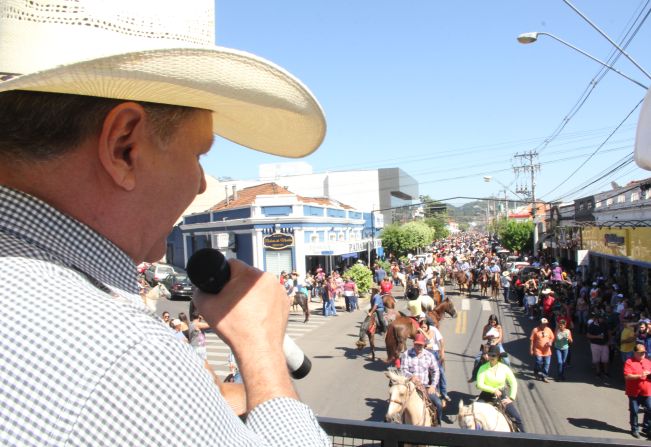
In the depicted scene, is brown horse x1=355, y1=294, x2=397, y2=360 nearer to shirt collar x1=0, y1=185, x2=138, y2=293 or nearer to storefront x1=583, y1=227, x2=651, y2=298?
storefront x1=583, y1=227, x2=651, y2=298

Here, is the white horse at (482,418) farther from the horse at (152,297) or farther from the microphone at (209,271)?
the microphone at (209,271)

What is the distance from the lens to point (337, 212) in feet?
122

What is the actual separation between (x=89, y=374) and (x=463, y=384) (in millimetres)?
11683

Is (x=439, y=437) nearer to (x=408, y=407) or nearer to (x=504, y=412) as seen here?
(x=408, y=407)

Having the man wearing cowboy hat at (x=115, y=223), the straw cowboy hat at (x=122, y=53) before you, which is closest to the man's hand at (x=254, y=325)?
the man wearing cowboy hat at (x=115, y=223)

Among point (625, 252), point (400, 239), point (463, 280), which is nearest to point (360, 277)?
point (463, 280)

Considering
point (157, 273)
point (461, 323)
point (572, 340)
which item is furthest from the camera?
point (157, 273)

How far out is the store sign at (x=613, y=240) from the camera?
17703mm

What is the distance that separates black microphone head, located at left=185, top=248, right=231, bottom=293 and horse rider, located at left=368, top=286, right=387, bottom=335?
13247 millimetres

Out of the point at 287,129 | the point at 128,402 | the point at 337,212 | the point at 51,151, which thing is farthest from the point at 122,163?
the point at 337,212

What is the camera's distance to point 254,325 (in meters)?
1.03

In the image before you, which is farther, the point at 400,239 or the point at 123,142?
the point at 400,239

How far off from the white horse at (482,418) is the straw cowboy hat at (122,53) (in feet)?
21.4

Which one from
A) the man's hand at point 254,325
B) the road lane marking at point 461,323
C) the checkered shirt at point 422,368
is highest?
the man's hand at point 254,325
